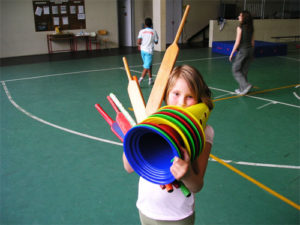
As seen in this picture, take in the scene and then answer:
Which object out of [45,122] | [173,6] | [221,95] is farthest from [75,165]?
[173,6]

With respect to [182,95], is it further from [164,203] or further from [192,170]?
[164,203]

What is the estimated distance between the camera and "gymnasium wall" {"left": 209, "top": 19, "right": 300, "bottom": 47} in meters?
15.7

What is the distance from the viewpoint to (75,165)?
147 inches

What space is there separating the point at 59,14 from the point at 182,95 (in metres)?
14.7

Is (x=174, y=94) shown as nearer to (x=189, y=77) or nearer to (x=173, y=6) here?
Result: (x=189, y=77)

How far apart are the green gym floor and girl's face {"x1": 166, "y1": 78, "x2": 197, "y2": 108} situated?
185cm

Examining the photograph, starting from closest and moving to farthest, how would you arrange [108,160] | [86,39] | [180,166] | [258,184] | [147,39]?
[180,166], [258,184], [108,160], [147,39], [86,39]

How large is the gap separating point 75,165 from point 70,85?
15.1ft

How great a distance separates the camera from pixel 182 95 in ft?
4.13

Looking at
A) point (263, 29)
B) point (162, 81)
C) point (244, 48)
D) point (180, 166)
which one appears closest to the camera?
point (180, 166)

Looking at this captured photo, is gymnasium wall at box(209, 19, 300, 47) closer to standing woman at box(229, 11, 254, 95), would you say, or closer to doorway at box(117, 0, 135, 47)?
doorway at box(117, 0, 135, 47)

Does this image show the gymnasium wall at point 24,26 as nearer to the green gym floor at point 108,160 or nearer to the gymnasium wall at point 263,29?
the gymnasium wall at point 263,29

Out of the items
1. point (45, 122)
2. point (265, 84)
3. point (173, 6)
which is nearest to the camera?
point (45, 122)

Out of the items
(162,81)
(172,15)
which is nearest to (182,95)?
(162,81)
